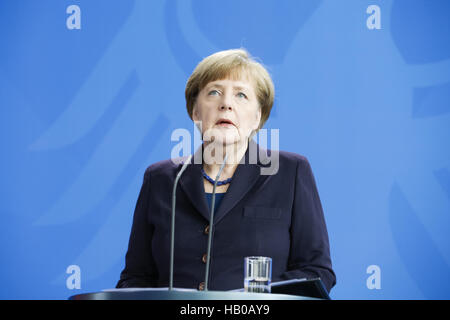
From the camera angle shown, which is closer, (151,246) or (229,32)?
(151,246)

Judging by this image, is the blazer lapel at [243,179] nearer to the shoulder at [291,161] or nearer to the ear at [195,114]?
the shoulder at [291,161]

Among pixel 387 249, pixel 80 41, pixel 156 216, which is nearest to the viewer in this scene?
pixel 156 216

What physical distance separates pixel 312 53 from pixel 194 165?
1077 millimetres

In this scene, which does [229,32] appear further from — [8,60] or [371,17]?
[8,60]

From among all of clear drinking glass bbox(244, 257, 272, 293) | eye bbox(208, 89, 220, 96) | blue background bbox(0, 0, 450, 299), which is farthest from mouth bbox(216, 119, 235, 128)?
blue background bbox(0, 0, 450, 299)

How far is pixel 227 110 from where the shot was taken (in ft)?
5.82

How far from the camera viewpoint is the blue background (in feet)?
8.32

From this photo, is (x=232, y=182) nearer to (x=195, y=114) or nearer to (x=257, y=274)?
(x=195, y=114)

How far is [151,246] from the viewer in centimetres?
180

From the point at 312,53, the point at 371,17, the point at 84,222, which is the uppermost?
the point at 371,17

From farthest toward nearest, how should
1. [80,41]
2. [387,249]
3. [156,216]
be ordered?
1. [80,41]
2. [387,249]
3. [156,216]

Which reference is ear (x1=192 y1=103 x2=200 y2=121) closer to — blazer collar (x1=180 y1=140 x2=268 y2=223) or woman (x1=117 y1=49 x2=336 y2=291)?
woman (x1=117 y1=49 x2=336 y2=291)

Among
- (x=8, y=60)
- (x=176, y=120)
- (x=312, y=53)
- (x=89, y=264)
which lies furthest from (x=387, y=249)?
(x=8, y=60)

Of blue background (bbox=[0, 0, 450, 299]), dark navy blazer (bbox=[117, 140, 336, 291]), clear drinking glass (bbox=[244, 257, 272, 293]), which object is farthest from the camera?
blue background (bbox=[0, 0, 450, 299])
